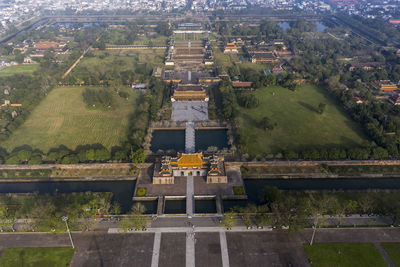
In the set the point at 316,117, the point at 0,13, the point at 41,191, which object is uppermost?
the point at 0,13

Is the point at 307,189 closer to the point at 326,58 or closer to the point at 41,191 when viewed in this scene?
the point at 41,191

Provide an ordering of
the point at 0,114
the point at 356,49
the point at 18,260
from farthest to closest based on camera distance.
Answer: the point at 356,49 → the point at 0,114 → the point at 18,260

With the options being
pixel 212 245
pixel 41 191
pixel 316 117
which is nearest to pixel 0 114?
Answer: pixel 41 191

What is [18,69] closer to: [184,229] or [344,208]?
[184,229]

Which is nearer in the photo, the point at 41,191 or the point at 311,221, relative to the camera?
the point at 311,221

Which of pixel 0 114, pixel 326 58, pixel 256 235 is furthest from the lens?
pixel 326 58

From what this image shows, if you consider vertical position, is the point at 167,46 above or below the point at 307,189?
above

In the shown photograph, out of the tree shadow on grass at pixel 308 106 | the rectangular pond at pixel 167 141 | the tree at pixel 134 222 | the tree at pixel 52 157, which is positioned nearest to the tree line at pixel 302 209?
the tree at pixel 134 222

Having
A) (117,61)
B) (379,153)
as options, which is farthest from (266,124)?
(117,61)
